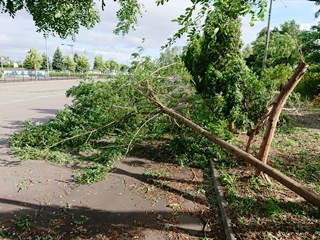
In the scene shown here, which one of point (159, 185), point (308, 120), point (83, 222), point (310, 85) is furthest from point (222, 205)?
point (310, 85)

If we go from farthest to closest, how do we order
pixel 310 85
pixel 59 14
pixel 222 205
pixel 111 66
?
pixel 310 85
pixel 111 66
pixel 222 205
pixel 59 14

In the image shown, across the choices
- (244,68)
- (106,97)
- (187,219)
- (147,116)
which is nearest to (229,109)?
(244,68)

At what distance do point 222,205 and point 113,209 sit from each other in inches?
66.5

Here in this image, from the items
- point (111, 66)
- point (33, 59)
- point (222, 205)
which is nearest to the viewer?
point (222, 205)

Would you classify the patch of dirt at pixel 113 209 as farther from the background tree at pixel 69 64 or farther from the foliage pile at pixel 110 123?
the background tree at pixel 69 64

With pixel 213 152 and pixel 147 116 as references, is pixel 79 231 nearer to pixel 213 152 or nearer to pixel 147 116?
pixel 147 116

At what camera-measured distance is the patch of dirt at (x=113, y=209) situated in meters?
3.63

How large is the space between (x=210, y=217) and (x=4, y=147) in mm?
5180

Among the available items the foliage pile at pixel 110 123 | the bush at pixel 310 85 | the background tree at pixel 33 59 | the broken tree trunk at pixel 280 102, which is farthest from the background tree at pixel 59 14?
the background tree at pixel 33 59

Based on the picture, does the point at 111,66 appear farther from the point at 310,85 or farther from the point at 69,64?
the point at 69,64

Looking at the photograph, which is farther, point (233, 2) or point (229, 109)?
point (229, 109)

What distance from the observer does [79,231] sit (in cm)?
361

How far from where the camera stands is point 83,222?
3809 millimetres

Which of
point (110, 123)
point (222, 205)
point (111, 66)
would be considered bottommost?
point (222, 205)
